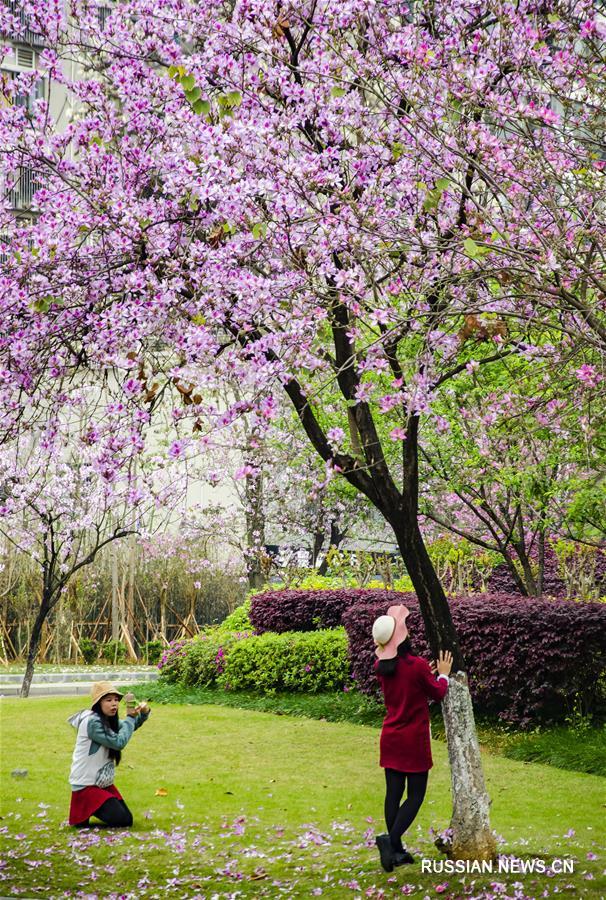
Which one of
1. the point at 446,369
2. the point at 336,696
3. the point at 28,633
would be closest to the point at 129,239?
the point at 446,369

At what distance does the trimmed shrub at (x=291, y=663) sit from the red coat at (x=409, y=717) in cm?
745

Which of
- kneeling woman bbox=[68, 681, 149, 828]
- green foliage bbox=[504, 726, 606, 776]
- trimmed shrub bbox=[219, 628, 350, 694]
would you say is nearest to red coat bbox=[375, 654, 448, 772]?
kneeling woman bbox=[68, 681, 149, 828]

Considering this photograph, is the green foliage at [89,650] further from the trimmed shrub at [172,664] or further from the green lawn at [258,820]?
the green lawn at [258,820]

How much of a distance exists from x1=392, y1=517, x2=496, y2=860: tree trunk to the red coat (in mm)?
200

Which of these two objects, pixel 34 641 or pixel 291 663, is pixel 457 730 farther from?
pixel 34 641

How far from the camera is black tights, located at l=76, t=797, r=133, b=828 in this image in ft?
24.2

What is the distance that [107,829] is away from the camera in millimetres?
7375

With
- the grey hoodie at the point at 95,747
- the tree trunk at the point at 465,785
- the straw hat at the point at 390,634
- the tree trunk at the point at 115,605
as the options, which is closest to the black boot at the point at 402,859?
the tree trunk at the point at 465,785

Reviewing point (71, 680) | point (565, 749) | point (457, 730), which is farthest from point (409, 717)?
point (71, 680)

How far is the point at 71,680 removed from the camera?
56.9 ft

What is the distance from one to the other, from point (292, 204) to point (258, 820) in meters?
4.81

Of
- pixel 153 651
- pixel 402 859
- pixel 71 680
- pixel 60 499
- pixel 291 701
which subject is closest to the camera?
pixel 402 859

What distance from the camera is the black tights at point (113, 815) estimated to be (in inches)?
291

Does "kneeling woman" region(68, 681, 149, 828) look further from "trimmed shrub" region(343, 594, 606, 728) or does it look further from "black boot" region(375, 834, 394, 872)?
"trimmed shrub" region(343, 594, 606, 728)
